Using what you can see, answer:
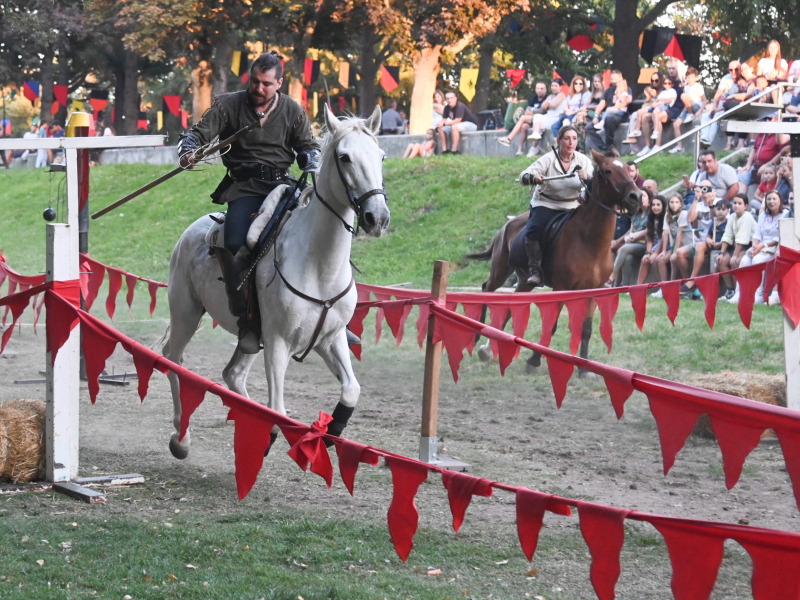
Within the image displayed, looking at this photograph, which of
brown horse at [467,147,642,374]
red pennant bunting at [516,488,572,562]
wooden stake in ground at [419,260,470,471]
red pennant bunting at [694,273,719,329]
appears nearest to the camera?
red pennant bunting at [516,488,572,562]

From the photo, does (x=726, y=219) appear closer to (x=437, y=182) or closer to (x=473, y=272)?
(x=473, y=272)

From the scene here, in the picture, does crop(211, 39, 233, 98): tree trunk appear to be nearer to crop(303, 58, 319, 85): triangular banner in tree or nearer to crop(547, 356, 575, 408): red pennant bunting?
crop(303, 58, 319, 85): triangular banner in tree

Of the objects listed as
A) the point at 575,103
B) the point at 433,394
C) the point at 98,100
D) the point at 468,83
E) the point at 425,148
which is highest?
the point at 468,83

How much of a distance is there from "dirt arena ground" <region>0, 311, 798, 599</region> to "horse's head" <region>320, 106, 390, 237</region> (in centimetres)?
174

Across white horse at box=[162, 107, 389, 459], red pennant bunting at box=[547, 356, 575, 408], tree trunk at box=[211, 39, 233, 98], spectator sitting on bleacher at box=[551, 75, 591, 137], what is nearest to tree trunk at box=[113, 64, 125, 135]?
tree trunk at box=[211, 39, 233, 98]

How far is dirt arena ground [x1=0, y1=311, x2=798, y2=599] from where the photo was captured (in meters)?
5.33

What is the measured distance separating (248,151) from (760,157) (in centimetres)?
990

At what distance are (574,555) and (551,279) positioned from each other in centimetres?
644

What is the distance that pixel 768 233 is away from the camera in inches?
514

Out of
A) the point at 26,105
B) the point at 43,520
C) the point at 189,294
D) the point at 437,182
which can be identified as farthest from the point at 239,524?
the point at 26,105

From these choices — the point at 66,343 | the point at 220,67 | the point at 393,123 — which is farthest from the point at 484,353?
the point at 220,67

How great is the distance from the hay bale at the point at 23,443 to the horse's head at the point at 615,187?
245 inches

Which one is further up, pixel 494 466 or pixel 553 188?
pixel 553 188

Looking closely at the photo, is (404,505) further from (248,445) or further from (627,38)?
(627,38)
